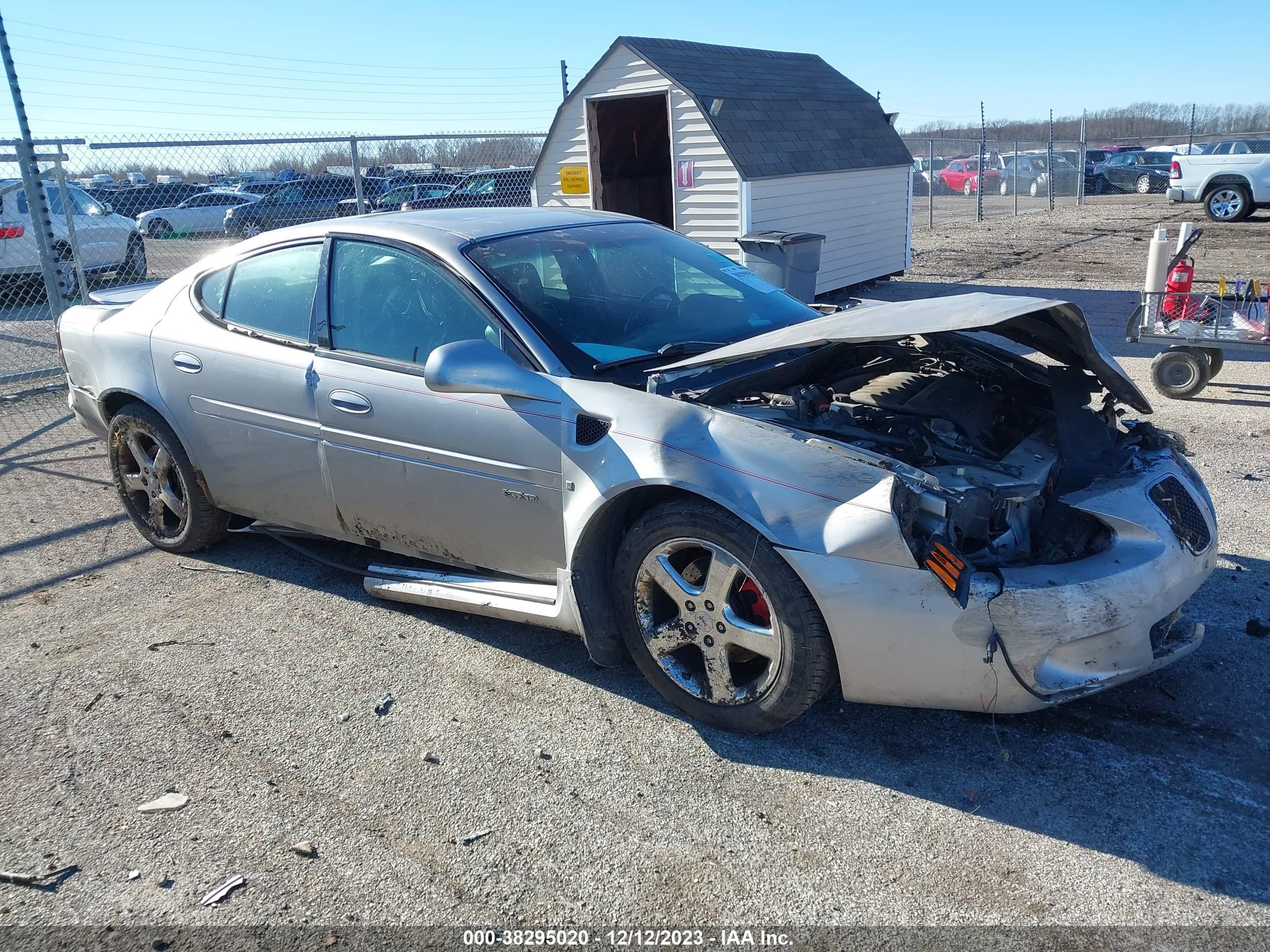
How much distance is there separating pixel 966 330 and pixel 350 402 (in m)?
2.32

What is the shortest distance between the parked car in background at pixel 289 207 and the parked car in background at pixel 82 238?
1.67m

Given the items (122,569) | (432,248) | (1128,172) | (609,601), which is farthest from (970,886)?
(1128,172)

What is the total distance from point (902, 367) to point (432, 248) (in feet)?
6.43

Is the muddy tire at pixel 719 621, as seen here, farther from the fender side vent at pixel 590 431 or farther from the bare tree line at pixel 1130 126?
the bare tree line at pixel 1130 126

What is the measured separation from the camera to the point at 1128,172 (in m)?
31.2

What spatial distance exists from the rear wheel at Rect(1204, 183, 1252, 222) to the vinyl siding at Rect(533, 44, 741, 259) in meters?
15.0

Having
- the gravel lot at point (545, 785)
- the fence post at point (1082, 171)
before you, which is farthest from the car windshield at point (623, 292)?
the fence post at point (1082, 171)

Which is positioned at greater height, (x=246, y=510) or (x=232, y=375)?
(x=232, y=375)

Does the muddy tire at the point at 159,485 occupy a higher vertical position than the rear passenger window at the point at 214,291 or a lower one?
lower

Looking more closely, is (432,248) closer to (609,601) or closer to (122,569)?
(609,601)

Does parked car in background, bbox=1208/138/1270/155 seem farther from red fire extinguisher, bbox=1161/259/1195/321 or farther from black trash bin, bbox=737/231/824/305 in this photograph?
red fire extinguisher, bbox=1161/259/1195/321

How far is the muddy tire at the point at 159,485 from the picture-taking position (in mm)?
4801

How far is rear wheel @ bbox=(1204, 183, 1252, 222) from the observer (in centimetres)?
2052

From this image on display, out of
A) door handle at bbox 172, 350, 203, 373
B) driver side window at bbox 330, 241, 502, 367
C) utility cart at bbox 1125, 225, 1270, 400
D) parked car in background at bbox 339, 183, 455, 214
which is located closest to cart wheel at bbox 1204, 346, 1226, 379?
utility cart at bbox 1125, 225, 1270, 400
